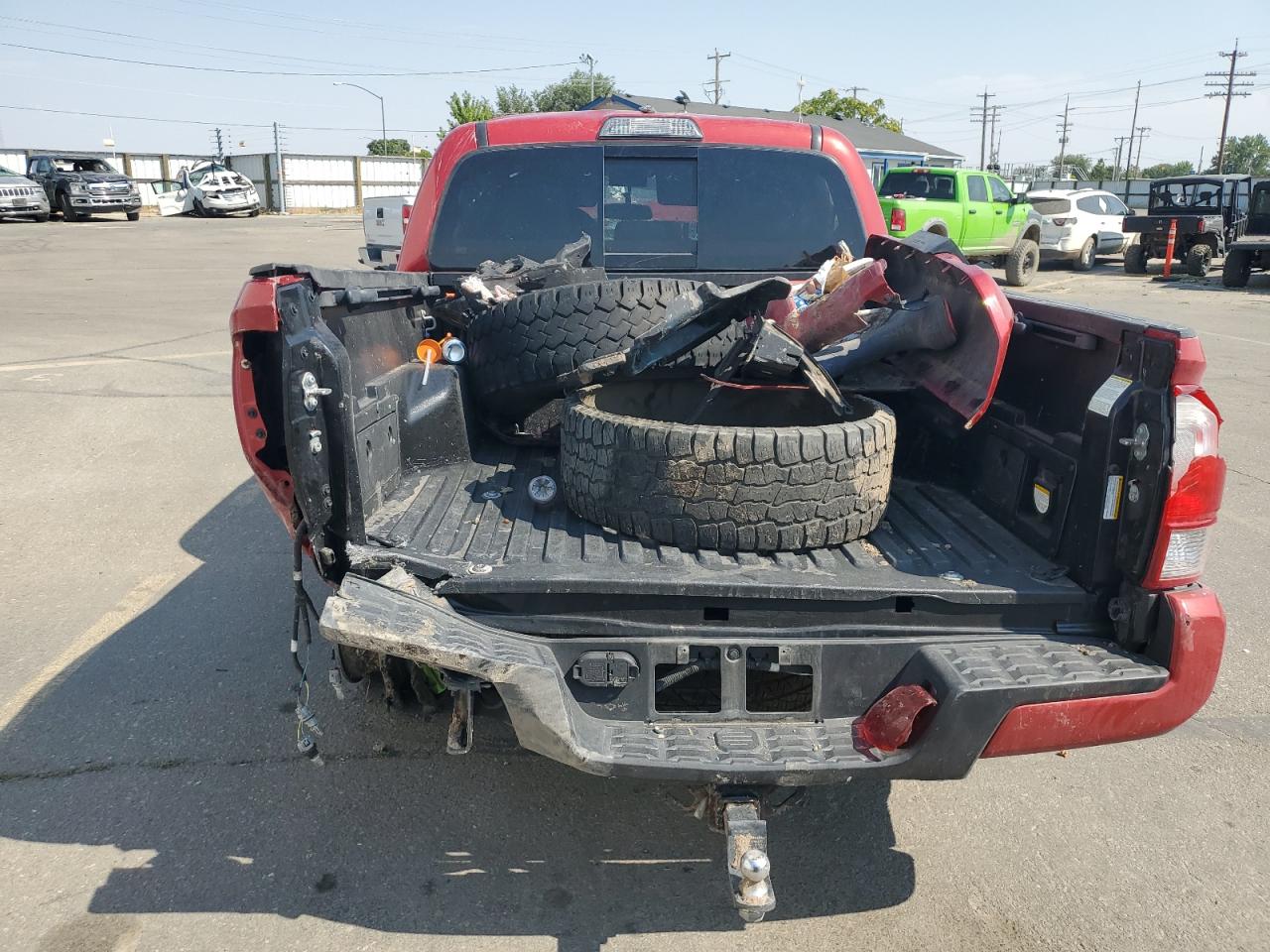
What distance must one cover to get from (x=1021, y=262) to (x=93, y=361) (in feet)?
55.3

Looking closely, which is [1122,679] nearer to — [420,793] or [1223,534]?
[420,793]

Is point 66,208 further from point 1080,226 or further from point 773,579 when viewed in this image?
point 773,579

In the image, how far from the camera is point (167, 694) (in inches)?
148

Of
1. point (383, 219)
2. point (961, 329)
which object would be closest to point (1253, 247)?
point (383, 219)

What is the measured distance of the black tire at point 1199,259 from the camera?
21391mm

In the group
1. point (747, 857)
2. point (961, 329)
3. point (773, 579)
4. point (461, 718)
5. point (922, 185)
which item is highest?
point (922, 185)

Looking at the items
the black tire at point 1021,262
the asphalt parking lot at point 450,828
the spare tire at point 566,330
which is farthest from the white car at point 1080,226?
the spare tire at point 566,330

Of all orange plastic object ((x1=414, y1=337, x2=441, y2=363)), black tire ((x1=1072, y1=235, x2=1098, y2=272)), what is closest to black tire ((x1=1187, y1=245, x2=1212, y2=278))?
black tire ((x1=1072, y1=235, x2=1098, y2=272))

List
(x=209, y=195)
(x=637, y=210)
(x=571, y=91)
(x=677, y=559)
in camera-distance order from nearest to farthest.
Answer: (x=677, y=559), (x=637, y=210), (x=209, y=195), (x=571, y=91)

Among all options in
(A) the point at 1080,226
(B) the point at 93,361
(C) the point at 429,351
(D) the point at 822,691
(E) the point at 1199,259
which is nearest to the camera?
(D) the point at 822,691

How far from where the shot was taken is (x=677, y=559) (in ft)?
8.61

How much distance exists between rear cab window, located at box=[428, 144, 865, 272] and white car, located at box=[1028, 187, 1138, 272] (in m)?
20.1

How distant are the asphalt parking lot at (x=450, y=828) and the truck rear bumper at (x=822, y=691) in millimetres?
516

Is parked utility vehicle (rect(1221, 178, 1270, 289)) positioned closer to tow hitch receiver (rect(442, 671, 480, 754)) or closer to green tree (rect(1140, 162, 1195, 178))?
tow hitch receiver (rect(442, 671, 480, 754))
